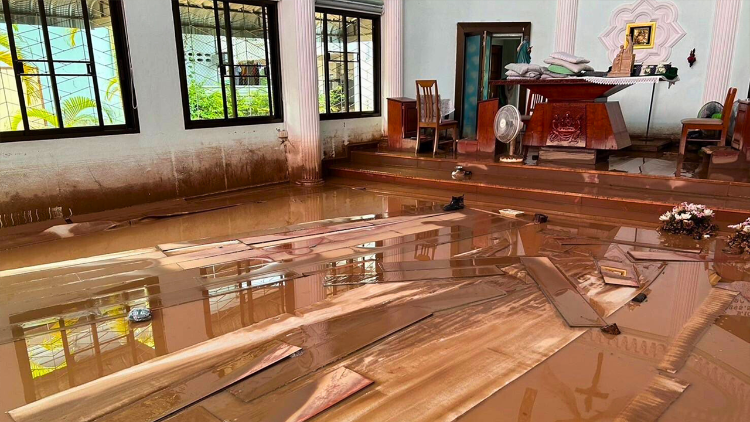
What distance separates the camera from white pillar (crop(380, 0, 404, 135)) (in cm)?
802

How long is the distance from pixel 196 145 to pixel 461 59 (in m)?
4.70

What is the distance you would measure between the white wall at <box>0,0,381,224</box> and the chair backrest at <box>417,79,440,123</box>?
7.09 ft

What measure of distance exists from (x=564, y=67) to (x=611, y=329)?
385cm

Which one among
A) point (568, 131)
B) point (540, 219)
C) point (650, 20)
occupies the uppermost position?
point (650, 20)

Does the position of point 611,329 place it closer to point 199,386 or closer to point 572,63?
point 199,386

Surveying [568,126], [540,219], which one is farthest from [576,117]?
[540,219]

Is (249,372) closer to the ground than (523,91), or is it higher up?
closer to the ground

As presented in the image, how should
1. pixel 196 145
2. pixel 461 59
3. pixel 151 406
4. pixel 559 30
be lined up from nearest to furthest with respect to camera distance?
1. pixel 151 406
2. pixel 196 145
3. pixel 559 30
4. pixel 461 59

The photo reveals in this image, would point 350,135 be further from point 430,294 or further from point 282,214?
point 430,294

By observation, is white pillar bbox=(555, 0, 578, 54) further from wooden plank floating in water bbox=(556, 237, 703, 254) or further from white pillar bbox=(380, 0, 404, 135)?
wooden plank floating in water bbox=(556, 237, 703, 254)

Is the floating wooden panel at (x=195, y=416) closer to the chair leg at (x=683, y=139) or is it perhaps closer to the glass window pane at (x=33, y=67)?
the glass window pane at (x=33, y=67)

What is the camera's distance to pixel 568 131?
5852 mm

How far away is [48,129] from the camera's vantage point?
5.11 metres

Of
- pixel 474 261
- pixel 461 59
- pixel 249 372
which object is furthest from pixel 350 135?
pixel 249 372
